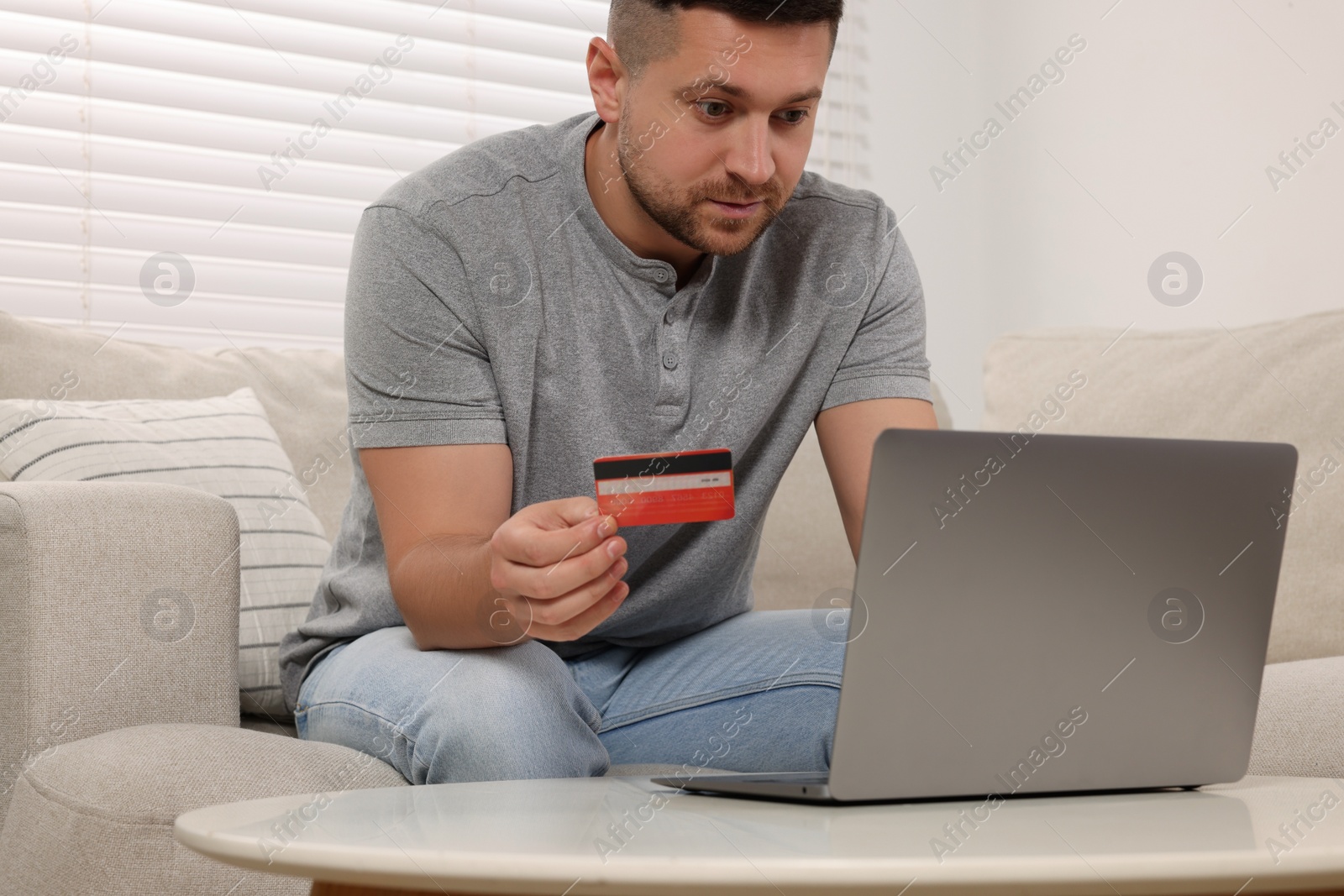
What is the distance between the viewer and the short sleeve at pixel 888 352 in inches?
49.1

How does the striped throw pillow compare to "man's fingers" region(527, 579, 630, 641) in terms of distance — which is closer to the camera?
"man's fingers" region(527, 579, 630, 641)

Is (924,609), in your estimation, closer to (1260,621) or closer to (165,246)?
(1260,621)

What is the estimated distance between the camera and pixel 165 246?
6.55 ft

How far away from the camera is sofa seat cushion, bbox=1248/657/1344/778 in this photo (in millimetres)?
1084

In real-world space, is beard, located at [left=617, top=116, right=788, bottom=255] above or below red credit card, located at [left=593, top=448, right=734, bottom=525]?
above

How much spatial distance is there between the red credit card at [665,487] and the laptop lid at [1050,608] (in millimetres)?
198

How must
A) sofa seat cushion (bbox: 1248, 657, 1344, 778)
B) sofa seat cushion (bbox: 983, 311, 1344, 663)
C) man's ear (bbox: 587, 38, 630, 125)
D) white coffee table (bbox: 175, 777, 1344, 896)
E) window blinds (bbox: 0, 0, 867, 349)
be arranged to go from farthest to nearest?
window blinds (bbox: 0, 0, 867, 349) → sofa seat cushion (bbox: 983, 311, 1344, 663) → man's ear (bbox: 587, 38, 630, 125) → sofa seat cushion (bbox: 1248, 657, 1344, 778) → white coffee table (bbox: 175, 777, 1344, 896)

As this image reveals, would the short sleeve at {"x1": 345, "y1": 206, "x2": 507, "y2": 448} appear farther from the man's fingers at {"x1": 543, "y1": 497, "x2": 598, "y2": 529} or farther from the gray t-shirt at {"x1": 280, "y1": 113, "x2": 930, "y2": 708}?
the man's fingers at {"x1": 543, "y1": 497, "x2": 598, "y2": 529}

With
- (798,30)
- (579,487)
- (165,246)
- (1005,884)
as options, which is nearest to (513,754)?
(579,487)

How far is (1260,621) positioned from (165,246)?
1.84 m

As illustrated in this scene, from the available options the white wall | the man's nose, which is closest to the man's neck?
the man's nose

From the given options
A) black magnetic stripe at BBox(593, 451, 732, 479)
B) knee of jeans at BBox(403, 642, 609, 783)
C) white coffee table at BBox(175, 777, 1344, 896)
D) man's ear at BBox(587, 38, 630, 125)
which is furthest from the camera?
man's ear at BBox(587, 38, 630, 125)

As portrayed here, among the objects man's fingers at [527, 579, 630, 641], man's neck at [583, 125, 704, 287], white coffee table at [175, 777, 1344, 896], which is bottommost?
white coffee table at [175, 777, 1344, 896]

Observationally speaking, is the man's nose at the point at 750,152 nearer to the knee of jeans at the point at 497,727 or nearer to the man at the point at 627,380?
the man at the point at 627,380
